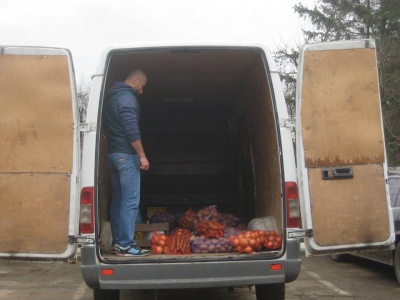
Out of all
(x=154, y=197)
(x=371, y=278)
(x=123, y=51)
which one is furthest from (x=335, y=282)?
(x=123, y=51)

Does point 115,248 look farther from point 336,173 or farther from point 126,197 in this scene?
point 336,173

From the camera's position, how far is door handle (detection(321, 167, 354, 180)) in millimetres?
4824

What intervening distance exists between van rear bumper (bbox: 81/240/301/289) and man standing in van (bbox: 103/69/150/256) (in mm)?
440

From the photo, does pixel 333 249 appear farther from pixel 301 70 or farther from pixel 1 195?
pixel 1 195

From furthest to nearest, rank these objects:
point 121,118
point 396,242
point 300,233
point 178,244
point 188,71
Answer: point 396,242 < point 188,71 < point 178,244 < point 121,118 < point 300,233

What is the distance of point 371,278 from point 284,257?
14.6 ft

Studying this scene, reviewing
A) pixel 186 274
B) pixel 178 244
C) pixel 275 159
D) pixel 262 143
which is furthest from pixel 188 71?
pixel 186 274

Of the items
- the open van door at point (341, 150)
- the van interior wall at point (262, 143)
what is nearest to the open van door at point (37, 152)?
the van interior wall at point (262, 143)

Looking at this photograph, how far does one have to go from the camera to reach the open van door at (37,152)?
4730mm

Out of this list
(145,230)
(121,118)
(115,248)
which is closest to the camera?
(115,248)

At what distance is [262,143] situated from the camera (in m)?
5.84

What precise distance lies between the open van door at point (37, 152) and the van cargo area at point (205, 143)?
36cm

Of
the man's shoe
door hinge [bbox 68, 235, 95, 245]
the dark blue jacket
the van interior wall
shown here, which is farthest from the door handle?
door hinge [bbox 68, 235, 95, 245]

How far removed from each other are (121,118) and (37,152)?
0.82 metres
